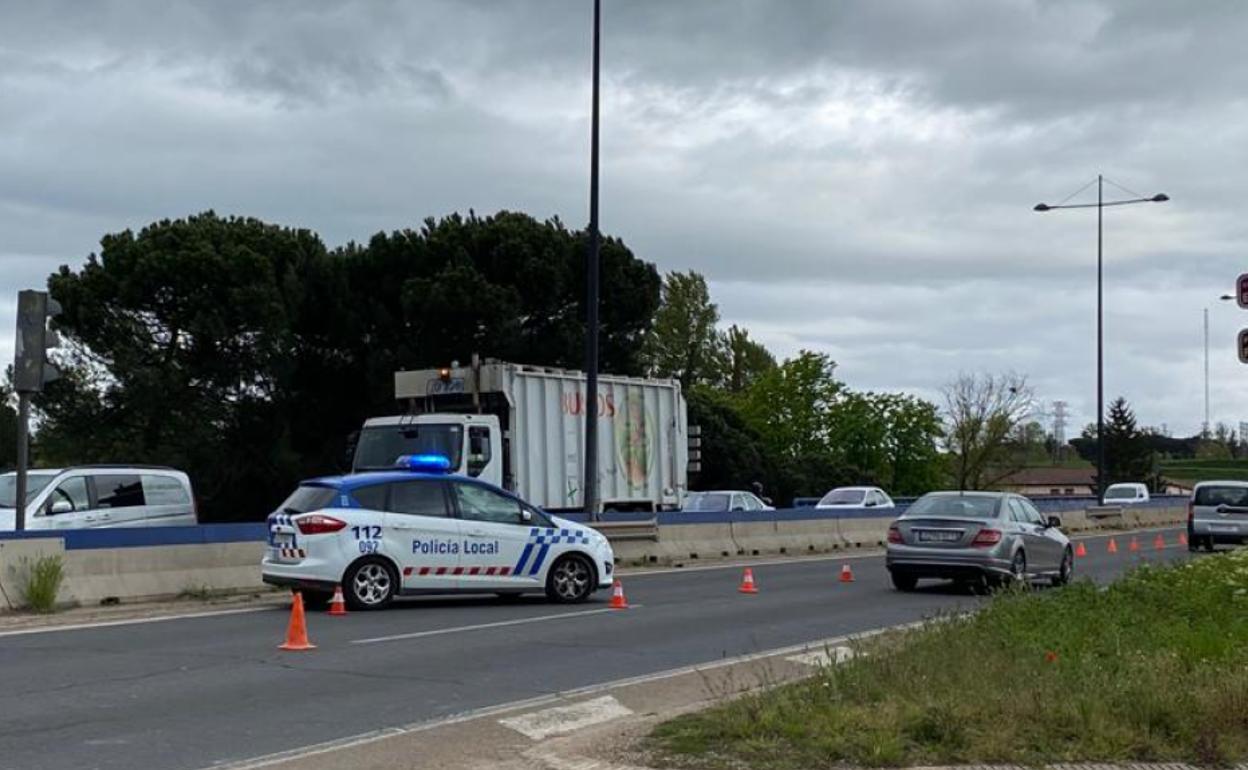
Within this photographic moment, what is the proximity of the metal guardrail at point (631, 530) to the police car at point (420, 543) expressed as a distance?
703 centimetres

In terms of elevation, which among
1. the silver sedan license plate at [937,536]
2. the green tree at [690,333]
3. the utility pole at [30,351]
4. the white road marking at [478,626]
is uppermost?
the green tree at [690,333]

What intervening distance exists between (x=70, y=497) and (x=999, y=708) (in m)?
16.1

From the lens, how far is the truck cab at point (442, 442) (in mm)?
24016

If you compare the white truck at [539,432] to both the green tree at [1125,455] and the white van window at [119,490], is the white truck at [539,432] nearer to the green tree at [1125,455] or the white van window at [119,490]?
the white van window at [119,490]

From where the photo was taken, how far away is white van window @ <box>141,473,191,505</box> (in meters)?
21.9

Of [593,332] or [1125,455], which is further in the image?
[1125,455]

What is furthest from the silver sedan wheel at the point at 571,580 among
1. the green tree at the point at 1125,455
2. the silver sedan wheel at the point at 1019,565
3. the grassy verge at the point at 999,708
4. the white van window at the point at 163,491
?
the green tree at the point at 1125,455

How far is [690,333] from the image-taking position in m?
93.6

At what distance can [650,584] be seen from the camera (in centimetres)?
→ 2269

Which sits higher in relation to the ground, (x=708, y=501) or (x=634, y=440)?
(x=634, y=440)

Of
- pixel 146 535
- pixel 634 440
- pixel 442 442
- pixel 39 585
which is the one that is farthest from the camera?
pixel 634 440

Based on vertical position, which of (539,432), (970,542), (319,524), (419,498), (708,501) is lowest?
(970,542)

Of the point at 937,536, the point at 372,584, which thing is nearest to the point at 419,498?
the point at 372,584

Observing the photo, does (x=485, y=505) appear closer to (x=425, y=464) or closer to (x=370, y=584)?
(x=425, y=464)
